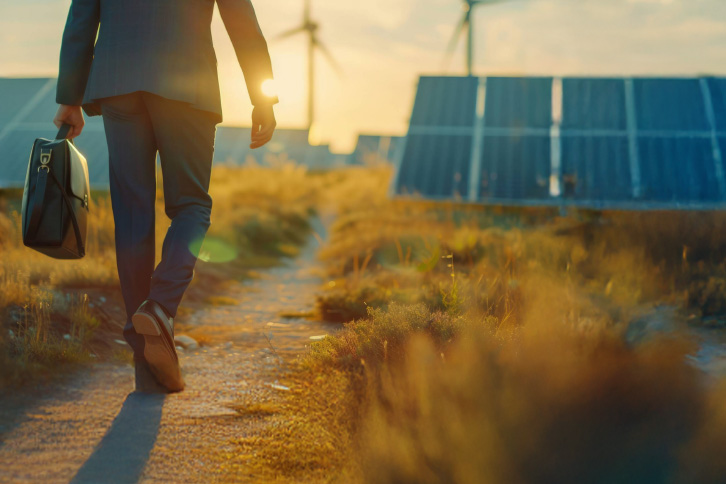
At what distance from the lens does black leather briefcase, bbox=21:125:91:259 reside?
2.43 meters

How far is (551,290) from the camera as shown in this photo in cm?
329

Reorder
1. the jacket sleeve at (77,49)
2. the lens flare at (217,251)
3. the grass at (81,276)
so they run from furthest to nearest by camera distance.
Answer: the lens flare at (217,251) → the grass at (81,276) → the jacket sleeve at (77,49)

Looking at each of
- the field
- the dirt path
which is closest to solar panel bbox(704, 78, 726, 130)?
the field

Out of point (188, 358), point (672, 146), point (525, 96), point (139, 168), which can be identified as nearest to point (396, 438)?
point (139, 168)

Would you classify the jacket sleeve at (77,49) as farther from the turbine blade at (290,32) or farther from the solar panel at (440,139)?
the turbine blade at (290,32)

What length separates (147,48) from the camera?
7.99 feet

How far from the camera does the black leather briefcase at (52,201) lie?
2.43 meters

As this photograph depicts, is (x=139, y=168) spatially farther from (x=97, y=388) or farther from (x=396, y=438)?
(x=396, y=438)

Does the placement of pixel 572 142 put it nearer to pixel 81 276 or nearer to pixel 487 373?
pixel 81 276

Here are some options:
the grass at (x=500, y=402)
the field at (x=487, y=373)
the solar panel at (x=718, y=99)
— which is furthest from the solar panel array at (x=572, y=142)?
the grass at (x=500, y=402)

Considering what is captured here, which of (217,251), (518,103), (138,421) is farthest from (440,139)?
(138,421)

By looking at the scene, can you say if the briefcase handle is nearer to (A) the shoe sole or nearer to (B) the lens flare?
(A) the shoe sole

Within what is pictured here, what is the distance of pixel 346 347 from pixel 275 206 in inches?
379

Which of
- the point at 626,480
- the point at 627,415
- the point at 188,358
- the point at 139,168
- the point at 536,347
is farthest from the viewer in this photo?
the point at 188,358
